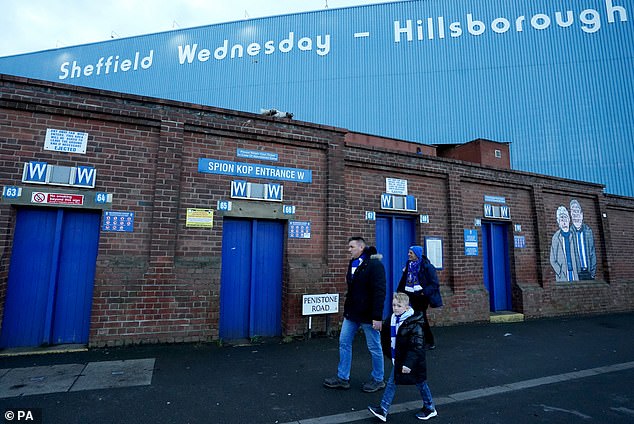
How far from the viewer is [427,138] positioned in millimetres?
18031

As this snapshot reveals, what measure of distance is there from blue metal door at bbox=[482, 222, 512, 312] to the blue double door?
30.1 feet

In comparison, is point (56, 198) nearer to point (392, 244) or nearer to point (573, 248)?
point (392, 244)

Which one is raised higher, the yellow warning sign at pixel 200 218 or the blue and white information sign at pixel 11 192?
the blue and white information sign at pixel 11 192

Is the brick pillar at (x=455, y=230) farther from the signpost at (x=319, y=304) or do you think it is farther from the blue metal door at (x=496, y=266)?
the signpost at (x=319, y=304)

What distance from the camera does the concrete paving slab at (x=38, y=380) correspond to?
12.2ft

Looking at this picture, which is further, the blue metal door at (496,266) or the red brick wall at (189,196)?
the blue metal door at (496,266)

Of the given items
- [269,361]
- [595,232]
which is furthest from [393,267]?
[595,232]

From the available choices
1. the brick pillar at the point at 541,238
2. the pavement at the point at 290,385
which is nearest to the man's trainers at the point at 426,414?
the pavement at the point at 290,385

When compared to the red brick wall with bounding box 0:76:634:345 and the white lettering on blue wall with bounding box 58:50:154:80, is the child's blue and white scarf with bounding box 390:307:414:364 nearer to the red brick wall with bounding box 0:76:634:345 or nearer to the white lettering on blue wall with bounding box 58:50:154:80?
the red brick wall with bounding box 0:76:634:345

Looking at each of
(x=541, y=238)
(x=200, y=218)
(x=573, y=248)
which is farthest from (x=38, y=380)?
(x=573, y=248)

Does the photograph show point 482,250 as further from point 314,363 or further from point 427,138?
point 427,138

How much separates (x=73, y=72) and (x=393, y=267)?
93.7 feet

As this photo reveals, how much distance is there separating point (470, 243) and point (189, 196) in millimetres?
6999

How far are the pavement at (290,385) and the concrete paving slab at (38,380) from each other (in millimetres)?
12
